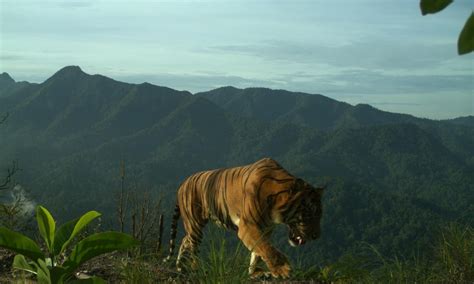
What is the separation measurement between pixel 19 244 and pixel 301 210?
10.5 ft

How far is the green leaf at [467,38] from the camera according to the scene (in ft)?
3.99

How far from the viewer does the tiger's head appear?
5.76 meters

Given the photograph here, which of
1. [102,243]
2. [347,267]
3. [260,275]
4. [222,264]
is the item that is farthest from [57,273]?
[347,267]

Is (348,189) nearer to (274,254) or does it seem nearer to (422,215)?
(422,215)

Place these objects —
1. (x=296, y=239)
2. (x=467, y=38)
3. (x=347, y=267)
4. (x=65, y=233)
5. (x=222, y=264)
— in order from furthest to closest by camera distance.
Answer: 1. (x=296, y=239)
2. (x=347, y=267)
3. (x=222, y=264)
4. (x=65, y=233)
5. (x=467, y=38)

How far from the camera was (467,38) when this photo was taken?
1220 mm

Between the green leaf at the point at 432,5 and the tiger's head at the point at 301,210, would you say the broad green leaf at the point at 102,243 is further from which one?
the tiger's head at the point at 301,210

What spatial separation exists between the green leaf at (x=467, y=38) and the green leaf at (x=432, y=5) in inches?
2.5

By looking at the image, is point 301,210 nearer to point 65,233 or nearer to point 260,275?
point 260,275

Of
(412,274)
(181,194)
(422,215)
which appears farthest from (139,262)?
(422,215)

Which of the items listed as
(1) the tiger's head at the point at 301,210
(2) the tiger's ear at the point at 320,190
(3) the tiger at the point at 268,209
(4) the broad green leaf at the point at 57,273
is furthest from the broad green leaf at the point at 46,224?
(2) the tiger's ear at the point at 320,190

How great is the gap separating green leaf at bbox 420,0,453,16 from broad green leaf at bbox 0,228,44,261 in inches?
95.4

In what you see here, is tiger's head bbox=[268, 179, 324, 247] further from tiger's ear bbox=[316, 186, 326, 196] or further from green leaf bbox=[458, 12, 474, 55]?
green leaf bbox=[458, 12, 474, 55]

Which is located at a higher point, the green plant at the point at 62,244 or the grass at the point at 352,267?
the green plant at the point at 62,244
